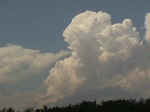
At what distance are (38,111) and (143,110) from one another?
36384 mm

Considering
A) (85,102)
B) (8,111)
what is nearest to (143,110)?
(85,102)

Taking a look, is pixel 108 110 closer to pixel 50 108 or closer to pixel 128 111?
pixel 128 111

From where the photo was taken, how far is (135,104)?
136 meters

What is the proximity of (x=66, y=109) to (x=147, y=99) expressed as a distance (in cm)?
2871

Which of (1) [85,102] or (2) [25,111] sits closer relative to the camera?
(2) [25,111]

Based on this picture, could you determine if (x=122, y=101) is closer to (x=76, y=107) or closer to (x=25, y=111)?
(x=76, y=107)

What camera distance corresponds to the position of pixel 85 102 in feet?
477

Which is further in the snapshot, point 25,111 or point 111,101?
point 111,101

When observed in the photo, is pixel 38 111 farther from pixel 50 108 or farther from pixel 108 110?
pixel 108 110

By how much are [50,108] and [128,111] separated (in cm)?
3097

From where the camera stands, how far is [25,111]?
13400 centimetres

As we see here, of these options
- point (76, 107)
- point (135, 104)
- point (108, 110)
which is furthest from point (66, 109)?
point (135, 104)

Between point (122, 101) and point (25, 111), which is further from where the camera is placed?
point (122, 101)

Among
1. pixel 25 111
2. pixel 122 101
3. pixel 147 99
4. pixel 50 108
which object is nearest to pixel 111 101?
pixel 122 101
